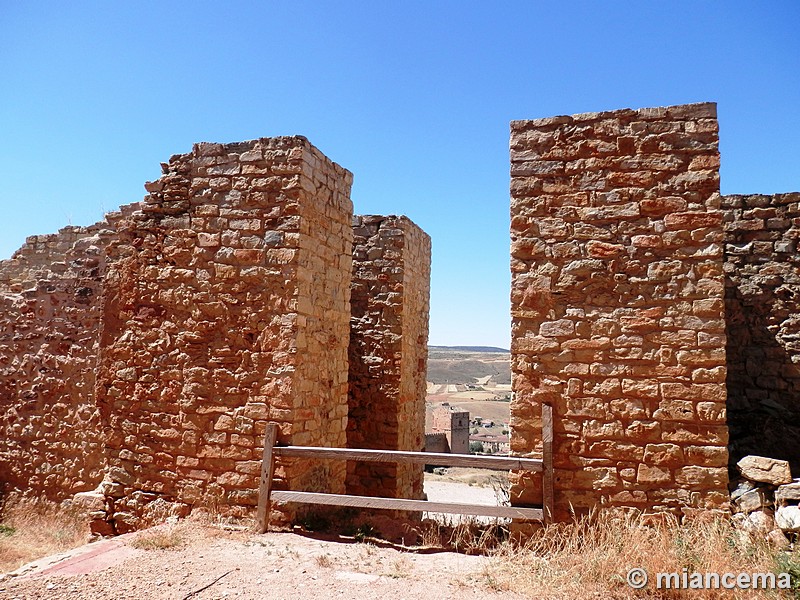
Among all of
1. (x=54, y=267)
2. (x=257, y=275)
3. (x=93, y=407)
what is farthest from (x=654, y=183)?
(x=54, y=267)

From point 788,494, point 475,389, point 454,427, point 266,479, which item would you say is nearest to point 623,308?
point 788,494

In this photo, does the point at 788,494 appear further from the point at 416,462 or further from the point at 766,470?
the point at 416,462

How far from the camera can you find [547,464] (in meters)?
4.75

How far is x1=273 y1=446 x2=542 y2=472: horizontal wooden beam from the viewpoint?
15.6 feet

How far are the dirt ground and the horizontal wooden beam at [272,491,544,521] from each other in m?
0.37

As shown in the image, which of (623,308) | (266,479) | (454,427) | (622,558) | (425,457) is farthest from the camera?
(454,427)

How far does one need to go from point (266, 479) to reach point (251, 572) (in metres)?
1.07

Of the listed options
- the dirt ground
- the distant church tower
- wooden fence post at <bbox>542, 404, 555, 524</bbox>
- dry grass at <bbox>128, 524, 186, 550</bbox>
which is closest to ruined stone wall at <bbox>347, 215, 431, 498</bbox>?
the dirt ground

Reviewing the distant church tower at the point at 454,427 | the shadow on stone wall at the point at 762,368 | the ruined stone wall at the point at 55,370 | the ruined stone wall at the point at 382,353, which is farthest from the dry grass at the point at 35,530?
the distant church tower at the point at 454,427

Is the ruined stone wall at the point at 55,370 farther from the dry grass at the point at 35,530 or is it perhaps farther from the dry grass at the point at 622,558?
Answer: the dry grass at the point at 622,558

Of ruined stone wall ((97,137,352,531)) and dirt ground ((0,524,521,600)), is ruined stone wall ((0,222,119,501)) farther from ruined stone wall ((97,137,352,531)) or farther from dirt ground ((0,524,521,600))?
dirt ground ((0,524,521,600))

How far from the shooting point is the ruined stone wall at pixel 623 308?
464cm

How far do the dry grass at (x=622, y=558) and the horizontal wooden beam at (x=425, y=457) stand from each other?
58 cm

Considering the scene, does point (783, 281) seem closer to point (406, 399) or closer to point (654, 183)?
point (654, 183)
